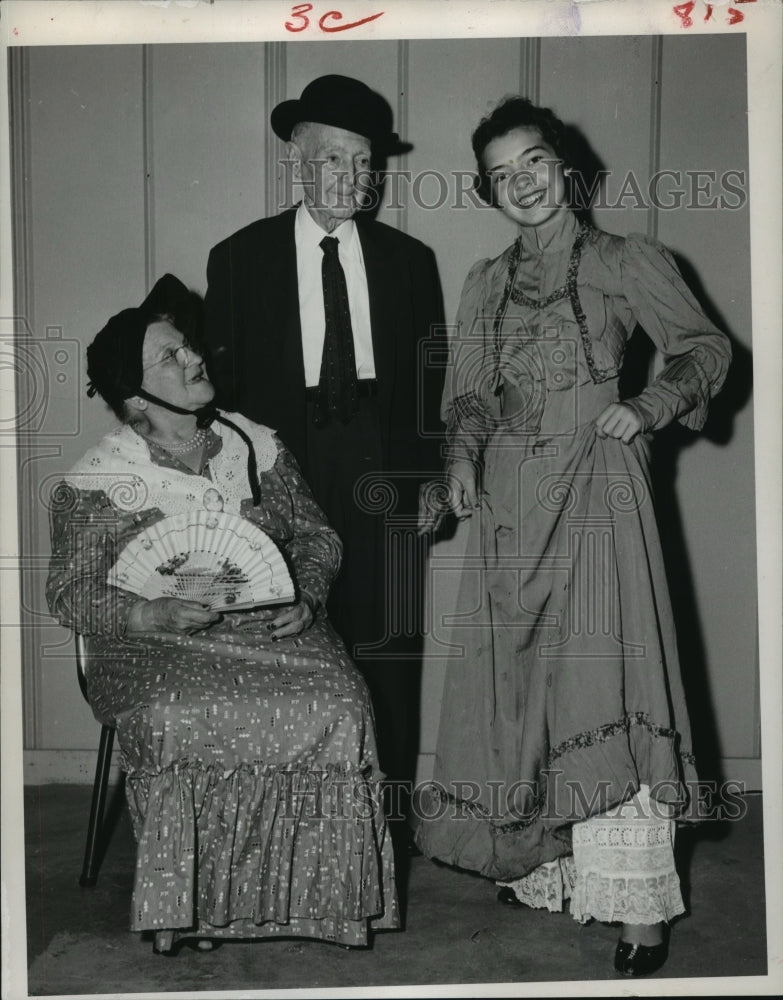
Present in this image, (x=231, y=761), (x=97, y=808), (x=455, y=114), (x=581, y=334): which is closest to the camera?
(x=231, y=761)

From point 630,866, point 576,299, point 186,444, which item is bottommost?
point 630,866

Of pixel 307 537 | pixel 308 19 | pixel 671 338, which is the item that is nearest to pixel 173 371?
pixel 307 537

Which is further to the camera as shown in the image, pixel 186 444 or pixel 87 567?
pixel 186 444

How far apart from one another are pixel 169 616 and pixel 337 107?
1.49m

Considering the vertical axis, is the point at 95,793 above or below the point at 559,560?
below

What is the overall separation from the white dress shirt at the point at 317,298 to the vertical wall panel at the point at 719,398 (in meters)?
0.93

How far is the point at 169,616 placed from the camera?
9.50 feet

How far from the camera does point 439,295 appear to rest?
3.39 meters

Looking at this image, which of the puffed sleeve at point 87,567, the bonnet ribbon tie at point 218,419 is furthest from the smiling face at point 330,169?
the puffed sleeve at point 87,567

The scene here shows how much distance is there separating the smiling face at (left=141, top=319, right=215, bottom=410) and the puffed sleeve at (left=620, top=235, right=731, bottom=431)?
116 centimetres

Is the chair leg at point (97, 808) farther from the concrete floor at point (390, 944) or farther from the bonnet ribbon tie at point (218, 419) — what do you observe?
the bonnet ribbon tie at point (218, 419)

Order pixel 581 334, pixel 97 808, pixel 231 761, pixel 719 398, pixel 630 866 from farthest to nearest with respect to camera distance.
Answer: pixel 719 398 < pixel 97 808 < pixel 581 334 < pixel 630 866 < pixel 231 761

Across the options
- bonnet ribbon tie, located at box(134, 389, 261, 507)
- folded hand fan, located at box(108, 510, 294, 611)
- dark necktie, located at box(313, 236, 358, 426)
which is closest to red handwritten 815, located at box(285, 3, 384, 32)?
dark necktie, located at box(313, 236, 358, 426)

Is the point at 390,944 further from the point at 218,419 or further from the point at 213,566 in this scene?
the point at 218,419
